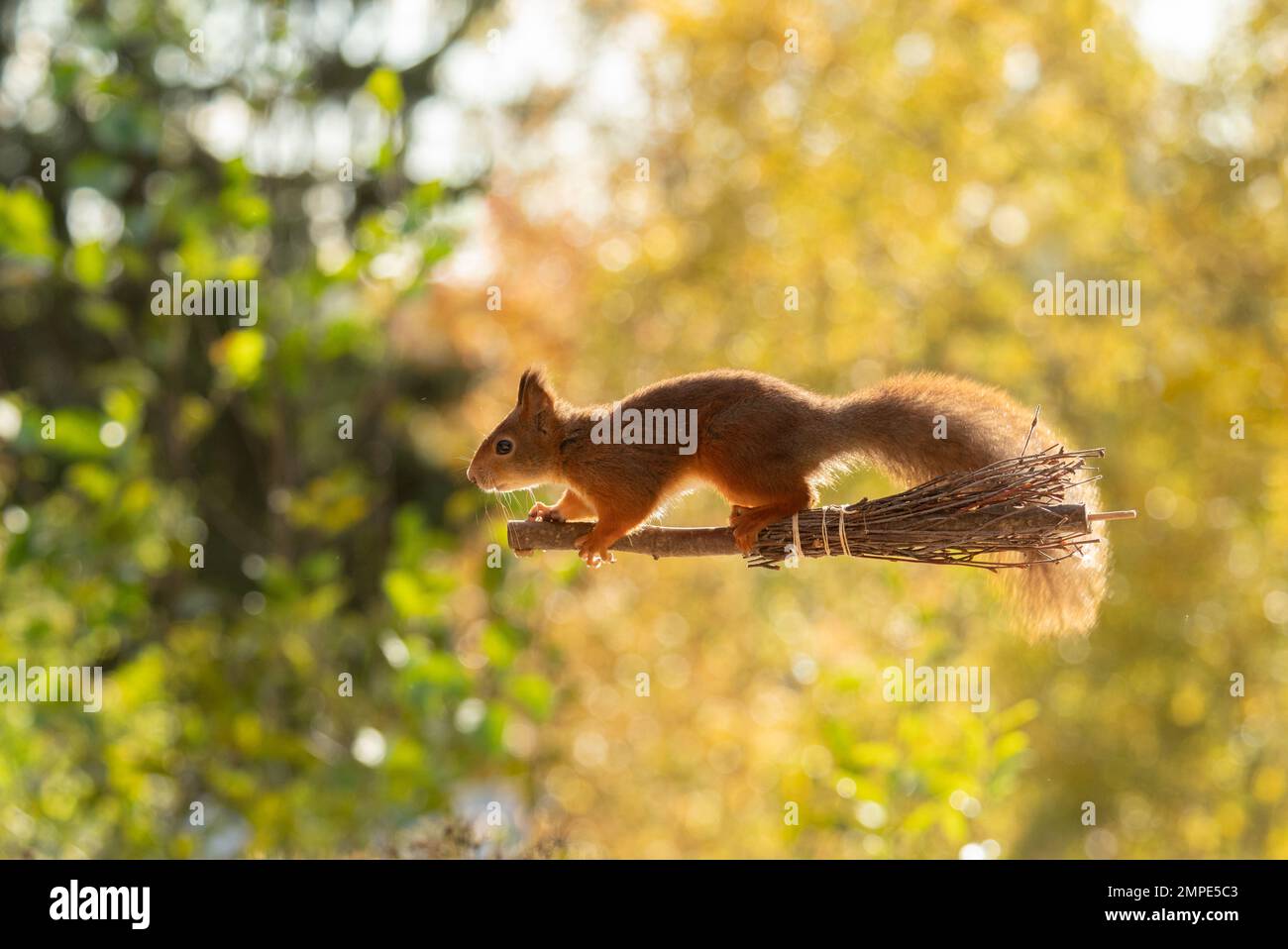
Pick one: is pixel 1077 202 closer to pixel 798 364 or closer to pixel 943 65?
pixel 943 65

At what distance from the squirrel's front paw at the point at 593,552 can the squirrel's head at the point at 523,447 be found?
13cm

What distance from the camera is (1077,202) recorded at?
514cm

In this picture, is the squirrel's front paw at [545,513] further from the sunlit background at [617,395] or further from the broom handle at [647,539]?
the sunlit background at [617,395]

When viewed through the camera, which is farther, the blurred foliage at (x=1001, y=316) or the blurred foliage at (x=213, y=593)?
the blurred foliage at (x=1001, y=316)

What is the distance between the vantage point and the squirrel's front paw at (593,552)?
65.7 inches

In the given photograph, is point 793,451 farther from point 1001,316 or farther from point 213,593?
point 1001,316

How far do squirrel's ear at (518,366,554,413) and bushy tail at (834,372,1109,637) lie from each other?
0.41m

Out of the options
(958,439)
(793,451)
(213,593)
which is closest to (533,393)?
(793,451)

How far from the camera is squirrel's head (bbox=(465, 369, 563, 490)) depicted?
174 centimetres

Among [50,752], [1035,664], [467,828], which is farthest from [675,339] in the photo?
[467,828]

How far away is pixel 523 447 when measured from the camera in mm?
1766

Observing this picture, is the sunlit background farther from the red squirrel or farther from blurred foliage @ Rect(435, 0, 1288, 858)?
the red squirrel

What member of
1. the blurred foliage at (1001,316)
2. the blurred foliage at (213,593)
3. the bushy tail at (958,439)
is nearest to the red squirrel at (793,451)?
the bushy tail at (958,439)
